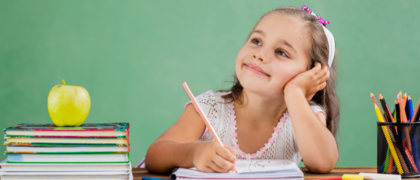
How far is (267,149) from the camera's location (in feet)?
3.36

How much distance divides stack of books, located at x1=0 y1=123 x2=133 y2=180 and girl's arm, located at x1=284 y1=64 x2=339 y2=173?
41 cm

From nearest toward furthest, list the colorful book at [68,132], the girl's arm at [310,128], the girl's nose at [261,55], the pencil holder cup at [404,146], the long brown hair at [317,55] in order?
the colorful book at [68,132], the pencil holder cup at [404,146], the girl's arm at [310,128], the girl's nose at [261,55], the long brown hair at [317,55]

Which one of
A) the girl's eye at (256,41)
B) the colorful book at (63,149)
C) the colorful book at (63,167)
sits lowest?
the colorful book at (63,167)

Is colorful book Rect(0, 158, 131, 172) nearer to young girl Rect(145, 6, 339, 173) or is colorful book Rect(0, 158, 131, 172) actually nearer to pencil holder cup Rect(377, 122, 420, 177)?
young girl Rect(145, 6, 339, 173)

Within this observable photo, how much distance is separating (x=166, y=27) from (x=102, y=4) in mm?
373

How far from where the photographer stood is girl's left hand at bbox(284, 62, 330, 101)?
0.94 metres

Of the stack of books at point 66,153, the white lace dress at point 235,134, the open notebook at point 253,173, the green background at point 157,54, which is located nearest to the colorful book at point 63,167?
the stack of books at point 66,153

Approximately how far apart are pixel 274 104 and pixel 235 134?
5.5 inches

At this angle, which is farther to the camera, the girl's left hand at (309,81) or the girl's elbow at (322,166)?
the girl's left hand at (309,81)

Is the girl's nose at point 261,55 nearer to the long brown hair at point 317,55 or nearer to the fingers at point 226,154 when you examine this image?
the long brown hair at point 317,55

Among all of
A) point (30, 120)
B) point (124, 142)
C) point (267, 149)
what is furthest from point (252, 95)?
point (30, 120)

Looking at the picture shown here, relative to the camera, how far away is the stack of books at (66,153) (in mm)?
562

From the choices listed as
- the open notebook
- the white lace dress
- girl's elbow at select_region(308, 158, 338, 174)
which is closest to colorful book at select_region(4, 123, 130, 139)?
the open notebook

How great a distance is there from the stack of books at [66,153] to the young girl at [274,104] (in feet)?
0.50
